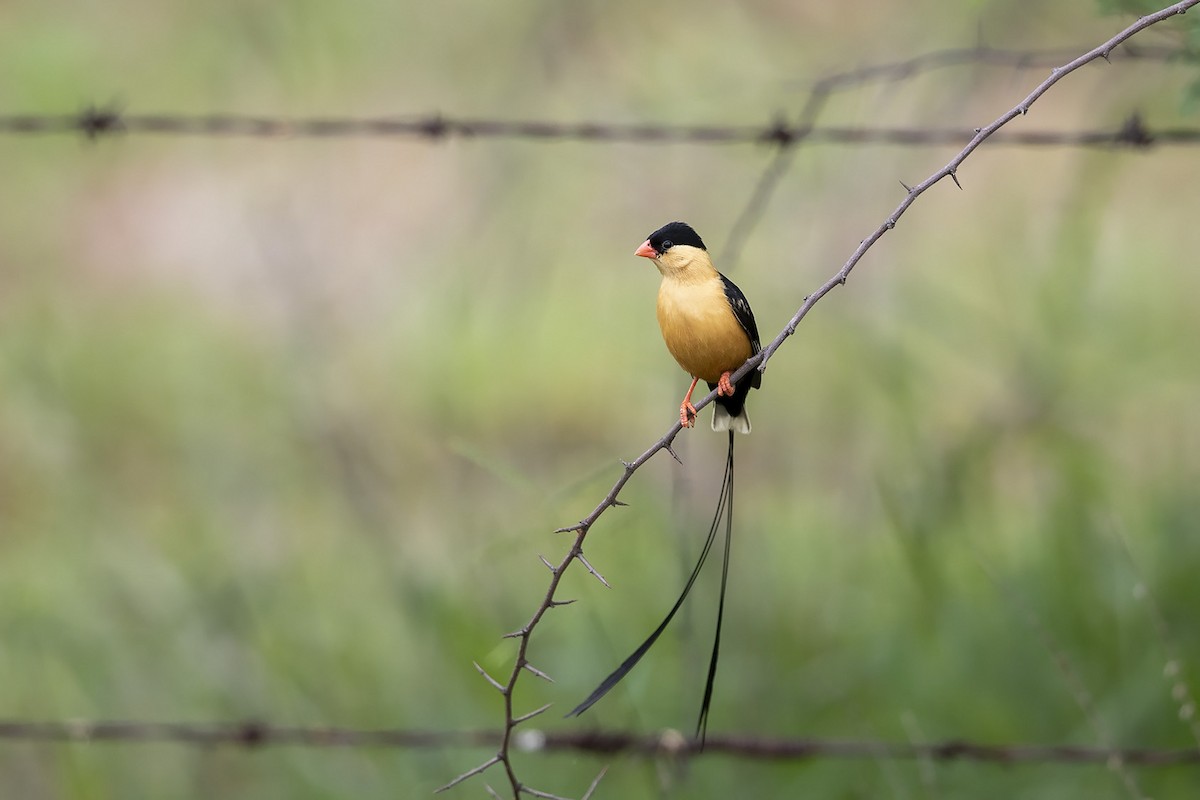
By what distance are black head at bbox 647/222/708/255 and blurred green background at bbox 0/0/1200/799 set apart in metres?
0.56

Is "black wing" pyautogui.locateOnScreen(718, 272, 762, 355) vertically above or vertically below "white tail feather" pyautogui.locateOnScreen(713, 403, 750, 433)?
above

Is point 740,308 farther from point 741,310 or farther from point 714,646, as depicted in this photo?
point 714,646

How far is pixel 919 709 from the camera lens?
117 inches

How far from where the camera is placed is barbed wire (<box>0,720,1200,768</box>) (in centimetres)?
238

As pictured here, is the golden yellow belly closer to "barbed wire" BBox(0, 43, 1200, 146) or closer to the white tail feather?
the white tail feather

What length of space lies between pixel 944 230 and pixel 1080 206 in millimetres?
3517

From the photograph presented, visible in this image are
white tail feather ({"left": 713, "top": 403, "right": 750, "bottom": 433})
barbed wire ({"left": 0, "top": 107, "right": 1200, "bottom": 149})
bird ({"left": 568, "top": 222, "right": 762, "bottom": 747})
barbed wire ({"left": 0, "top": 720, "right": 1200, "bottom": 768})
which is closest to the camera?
bird ({"left": 568, "top": 222, "right": 762, "bottom": 747})

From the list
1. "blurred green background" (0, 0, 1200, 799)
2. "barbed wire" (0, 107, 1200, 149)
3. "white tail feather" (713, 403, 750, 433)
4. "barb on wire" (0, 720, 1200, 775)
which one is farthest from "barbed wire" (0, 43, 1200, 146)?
"barb on wire" (0, 720, 1200, 775)

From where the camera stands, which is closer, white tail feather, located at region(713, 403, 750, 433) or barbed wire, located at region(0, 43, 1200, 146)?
white tail feather, located at region(713, 403, 750, 433)

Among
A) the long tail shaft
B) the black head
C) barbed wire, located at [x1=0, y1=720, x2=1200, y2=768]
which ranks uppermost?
the black head

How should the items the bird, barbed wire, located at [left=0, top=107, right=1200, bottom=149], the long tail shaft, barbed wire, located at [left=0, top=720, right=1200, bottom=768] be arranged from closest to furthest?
1. the long tail shaft
2. the bird
3. barbed wire, located at [left=0, top=720, right=1200, bottom=768]
4. barbed wire, located at [left=0, top=107, right=1200, bottom=149]

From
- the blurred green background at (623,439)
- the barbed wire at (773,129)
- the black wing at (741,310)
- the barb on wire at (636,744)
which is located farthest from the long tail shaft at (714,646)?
the barbed wire at (773,129)

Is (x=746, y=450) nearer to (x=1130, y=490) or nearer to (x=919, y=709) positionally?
(x=1130, y=490)

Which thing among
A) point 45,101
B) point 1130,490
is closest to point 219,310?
point 45,101
